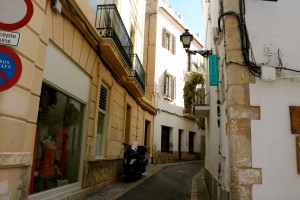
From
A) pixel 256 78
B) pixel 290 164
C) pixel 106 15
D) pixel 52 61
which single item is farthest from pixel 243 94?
pixel 106 15

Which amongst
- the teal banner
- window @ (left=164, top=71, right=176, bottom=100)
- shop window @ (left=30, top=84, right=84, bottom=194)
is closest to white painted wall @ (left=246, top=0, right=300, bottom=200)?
the teal banner

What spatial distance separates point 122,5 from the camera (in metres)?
10.8

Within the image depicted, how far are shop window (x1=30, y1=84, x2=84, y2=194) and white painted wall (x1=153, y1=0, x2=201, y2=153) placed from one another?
1267cm

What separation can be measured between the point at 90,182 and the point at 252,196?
4.70 m

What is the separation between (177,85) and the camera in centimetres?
2273

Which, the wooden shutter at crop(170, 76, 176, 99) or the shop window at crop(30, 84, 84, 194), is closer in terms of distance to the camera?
the shop window at crop(30, 84, 84, 194)

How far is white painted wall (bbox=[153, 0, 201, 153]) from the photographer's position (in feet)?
66.7

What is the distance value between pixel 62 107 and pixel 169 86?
616 inches

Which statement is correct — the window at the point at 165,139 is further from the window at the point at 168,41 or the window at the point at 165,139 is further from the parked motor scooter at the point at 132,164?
the parked motor scooter at the point at 132,164

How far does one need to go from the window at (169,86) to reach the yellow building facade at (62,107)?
10.3 metres

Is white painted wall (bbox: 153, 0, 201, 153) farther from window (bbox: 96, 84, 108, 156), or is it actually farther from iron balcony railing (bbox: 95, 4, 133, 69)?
iron balcony railing (bbox: 95, 4, 133, 69)

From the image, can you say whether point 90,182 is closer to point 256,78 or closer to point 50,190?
point 50,190

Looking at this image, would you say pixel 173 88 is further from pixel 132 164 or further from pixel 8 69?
pixel 8 69

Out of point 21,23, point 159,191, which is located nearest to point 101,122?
point 159,191
